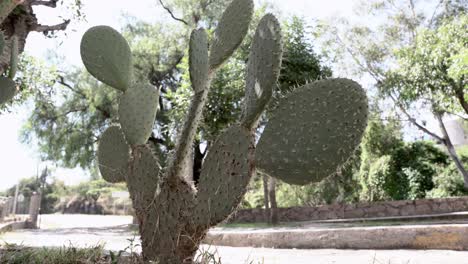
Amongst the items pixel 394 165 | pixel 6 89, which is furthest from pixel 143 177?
pixel 394 165

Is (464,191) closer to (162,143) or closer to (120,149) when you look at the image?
(162,143)

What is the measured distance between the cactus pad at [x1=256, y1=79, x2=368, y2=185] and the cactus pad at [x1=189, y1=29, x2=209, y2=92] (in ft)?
1.69

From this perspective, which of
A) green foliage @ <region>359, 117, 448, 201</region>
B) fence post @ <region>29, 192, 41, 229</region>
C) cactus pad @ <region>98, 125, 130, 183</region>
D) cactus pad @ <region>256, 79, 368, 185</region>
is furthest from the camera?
fence post @ <region>29, 192, 41, 229</region>

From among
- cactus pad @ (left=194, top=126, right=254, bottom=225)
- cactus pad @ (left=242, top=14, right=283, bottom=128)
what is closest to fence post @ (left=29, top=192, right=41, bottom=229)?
cactus pad @ (left=194, top=126, right=254, bottom=225)

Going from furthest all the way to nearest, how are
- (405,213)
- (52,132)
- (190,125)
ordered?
(52,132) → (405,213) → (190,125)

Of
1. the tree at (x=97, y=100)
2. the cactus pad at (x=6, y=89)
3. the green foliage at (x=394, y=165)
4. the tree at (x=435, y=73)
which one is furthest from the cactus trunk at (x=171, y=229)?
the green foliage at (x=394, y=165)

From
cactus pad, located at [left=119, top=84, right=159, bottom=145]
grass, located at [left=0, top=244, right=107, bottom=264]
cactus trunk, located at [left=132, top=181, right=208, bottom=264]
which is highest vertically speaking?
cactus pad, located at [left=119, top=84, right=159, bottom=145]

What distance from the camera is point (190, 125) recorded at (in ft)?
7.55

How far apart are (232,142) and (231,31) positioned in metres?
0.79

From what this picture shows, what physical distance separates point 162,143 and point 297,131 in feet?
43.4

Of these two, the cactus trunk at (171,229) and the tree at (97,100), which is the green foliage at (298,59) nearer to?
the tree at (97,100)

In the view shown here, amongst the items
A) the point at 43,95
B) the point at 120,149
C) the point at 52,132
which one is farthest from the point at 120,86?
the point at 52,132

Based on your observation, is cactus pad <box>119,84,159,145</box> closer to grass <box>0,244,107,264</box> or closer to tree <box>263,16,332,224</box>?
grass <box>0,244,107,264</box>

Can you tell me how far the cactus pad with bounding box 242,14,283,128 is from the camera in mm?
2033
